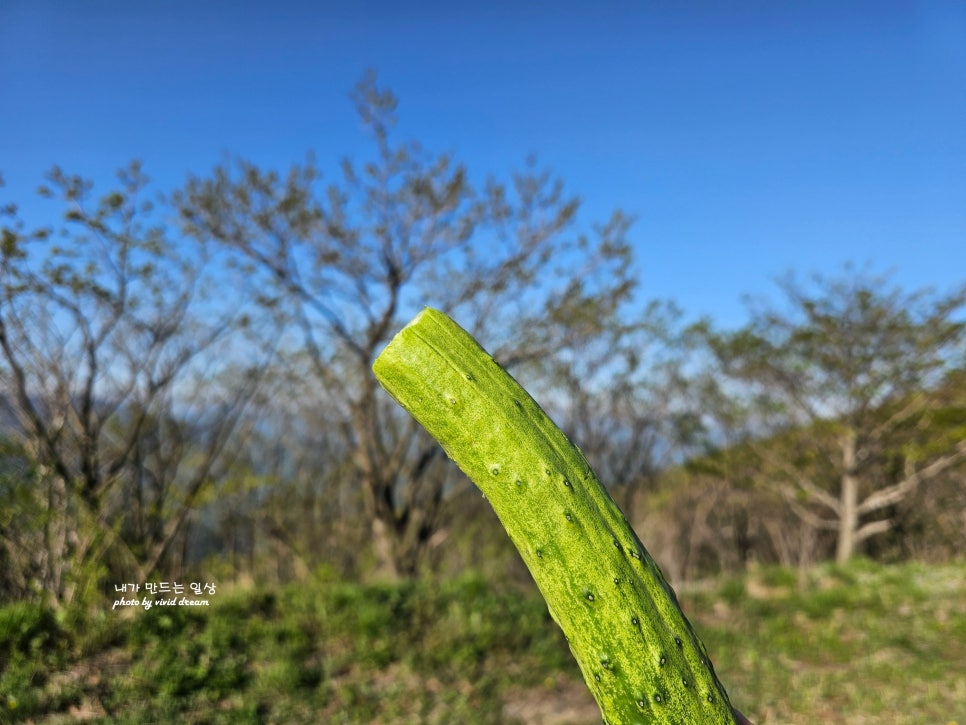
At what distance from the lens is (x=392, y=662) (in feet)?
17.3

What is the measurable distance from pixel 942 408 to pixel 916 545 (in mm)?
2776

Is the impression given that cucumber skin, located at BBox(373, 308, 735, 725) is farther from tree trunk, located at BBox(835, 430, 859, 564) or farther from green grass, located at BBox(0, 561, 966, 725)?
tree trunk, located at BBox(835, 430, 859, 564)

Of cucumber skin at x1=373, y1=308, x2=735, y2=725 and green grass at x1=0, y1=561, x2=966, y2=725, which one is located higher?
cucumber skin at x1=373, y1=308, x2=735, y2=725

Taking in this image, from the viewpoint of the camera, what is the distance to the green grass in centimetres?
451

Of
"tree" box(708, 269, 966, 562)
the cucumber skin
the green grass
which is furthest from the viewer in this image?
"tree" box(708, 269, 966, 562)

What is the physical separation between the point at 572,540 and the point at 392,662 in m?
4.45

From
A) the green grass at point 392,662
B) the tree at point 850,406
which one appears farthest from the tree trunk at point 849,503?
the green grass at point 392,662

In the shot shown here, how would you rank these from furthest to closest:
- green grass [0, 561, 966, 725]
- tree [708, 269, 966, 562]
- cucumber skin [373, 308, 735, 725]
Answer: tree [708, 269, 966, 562], green grass [0, 561, 966, 725], cucumber skin [373, 308, 735, 725]

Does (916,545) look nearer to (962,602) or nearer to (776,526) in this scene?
(776,526)

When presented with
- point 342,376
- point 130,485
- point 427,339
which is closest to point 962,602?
point 342,376

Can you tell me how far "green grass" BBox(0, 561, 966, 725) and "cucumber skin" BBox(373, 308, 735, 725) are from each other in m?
3.64

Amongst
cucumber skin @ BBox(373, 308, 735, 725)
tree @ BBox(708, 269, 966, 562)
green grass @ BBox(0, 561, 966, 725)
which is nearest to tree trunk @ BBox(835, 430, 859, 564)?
tree @ BBox(708, 269, 966, 562)

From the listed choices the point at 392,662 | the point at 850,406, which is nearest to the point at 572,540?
the point at 392,662

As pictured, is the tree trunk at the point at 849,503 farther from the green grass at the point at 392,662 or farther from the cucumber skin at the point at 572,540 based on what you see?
the cucumber skin at the point at 572,540
